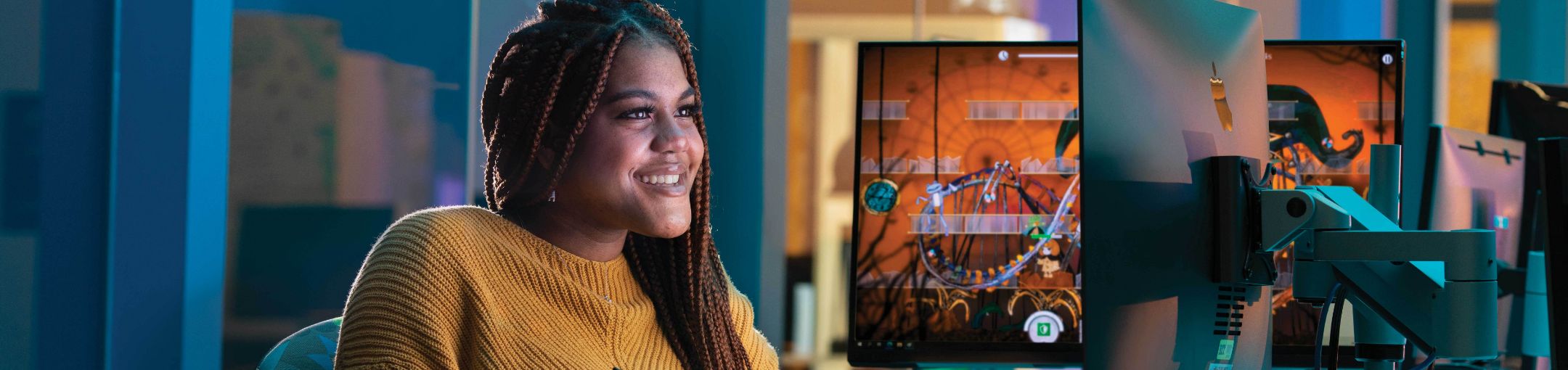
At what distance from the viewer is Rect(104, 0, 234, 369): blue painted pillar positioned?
1451 millimetres

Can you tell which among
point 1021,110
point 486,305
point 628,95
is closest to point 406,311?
point 486,305

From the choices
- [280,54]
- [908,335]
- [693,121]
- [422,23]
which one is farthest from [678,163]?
[422,23]

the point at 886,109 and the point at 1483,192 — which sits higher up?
the point at 886,109

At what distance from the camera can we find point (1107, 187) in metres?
1.04

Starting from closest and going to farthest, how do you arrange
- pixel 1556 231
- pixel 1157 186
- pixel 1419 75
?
pixel 1157 186
pixel 1556 231
pixel 1419 75

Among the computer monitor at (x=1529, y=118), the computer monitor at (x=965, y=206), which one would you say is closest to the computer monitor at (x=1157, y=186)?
the computer monitor at (x=965, y=206)

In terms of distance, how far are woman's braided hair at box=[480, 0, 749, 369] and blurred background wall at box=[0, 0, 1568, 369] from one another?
1.59ft

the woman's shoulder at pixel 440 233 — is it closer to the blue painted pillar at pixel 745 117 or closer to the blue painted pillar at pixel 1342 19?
the blue painted pillar at pixel 745 117

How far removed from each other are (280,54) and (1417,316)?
1510 millimetres

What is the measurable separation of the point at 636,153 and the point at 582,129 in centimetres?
7

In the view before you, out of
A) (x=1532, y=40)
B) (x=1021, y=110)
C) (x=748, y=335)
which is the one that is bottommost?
(x=748, y=335)

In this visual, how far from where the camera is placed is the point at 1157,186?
3.53ft

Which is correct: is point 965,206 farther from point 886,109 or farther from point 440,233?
point 440,233

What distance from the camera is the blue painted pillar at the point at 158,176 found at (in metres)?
1.45
